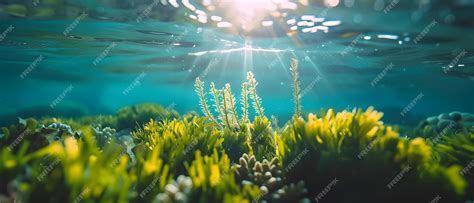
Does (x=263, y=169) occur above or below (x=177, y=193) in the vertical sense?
below

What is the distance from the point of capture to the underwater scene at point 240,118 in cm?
329

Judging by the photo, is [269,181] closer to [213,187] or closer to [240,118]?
[213,187]

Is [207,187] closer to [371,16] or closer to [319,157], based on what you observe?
[319,157]

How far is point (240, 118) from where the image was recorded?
9.67 meters

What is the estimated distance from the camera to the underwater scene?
3.29m

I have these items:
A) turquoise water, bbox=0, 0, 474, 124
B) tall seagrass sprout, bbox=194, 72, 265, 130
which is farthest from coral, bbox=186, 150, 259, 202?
turquoise water, bbox=0, 0, 474, 124

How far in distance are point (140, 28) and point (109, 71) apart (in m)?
20.8

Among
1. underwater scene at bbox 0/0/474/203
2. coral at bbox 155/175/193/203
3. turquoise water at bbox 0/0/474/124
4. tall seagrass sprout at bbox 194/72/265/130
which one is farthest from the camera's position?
turquoise water at bbox 0/0/474/124

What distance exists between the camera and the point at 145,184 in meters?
3.42

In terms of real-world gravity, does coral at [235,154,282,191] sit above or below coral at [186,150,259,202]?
below

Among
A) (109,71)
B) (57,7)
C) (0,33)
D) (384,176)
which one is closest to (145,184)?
(384,176)

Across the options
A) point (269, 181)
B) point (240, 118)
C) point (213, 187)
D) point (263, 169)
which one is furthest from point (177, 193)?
point (240, 118)

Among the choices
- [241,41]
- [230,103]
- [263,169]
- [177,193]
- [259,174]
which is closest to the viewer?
[177,193]

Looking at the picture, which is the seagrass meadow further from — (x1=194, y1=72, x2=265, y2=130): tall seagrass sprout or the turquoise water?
the turquoise water
